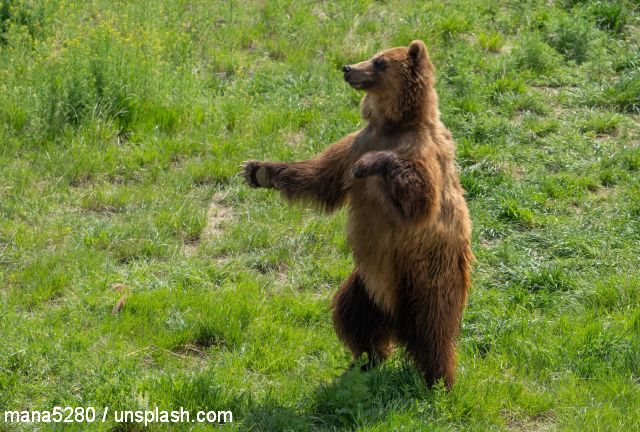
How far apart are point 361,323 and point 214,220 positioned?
8.04 feet

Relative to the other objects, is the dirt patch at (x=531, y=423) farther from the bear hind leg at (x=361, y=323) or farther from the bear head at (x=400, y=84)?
the bear head at (x=400, y=84)

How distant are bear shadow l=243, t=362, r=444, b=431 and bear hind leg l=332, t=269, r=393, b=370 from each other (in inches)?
12.3

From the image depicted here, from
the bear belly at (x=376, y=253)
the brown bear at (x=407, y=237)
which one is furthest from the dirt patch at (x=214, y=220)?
the bear belly at (x=376, y=253)

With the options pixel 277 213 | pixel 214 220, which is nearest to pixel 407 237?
pixel 277 213

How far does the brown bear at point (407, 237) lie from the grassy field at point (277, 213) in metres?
0.28

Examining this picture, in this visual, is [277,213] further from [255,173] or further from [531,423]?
[531,423]

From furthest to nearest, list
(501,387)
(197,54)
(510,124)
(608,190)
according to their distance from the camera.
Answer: (197,54) < (510,124) < (608,190) < (501,387)

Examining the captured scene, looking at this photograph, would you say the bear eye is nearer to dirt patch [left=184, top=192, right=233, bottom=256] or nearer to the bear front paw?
the bear front paw

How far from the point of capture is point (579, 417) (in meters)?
6.66

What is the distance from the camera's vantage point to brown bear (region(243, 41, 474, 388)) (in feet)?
22.3

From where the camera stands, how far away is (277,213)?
923cm

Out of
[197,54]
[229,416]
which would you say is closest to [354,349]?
[229,416]

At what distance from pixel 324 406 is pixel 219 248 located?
2452 millimetres

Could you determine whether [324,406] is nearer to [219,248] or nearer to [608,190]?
[219,248]
